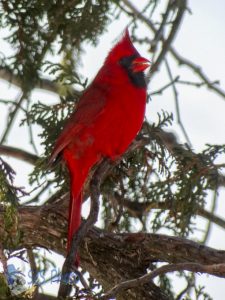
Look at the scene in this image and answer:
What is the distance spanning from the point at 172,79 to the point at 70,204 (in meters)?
0.99

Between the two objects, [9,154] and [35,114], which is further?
[9,154]

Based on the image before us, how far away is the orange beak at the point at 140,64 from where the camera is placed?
11.5 ft

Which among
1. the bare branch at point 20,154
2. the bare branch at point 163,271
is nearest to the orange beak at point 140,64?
the bare branch at point 20,154

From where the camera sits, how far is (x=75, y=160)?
132 inches

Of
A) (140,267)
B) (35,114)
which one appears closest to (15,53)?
(35,114)

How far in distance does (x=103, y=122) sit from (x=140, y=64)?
0.31 metres

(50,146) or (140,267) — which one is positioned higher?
(50,146)

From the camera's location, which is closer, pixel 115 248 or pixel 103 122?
pixel 115 248

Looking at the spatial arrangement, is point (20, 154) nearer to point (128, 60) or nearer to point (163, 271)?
point (128, 60)

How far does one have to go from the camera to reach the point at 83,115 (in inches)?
132

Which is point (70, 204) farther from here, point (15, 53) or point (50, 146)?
point (15, 53)

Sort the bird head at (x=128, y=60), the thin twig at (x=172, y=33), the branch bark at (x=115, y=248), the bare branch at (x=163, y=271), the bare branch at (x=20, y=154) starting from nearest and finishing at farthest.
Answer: the bare branch at (x=163, y=271)
the branch bark at (x=115, y=248)
the bird head at (x=128, y=60)
the thin twig at (x=172, y=33)
the bare branch at (x=20, y=154)

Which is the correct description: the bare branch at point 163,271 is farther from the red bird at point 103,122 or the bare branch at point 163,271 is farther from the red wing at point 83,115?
the red wing at point 83,115

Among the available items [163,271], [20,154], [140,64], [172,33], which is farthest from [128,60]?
[163,271]
